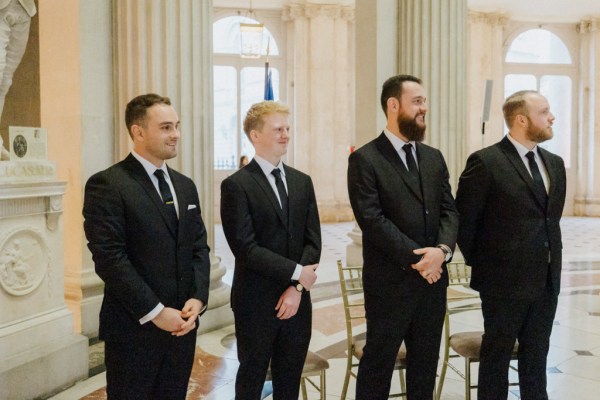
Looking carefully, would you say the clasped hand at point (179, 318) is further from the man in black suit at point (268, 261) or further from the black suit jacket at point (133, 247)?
the man in black suit at point (268, 261)

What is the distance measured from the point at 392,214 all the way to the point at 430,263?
30 cm

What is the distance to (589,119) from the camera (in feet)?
60.0

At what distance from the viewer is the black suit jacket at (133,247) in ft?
7.94

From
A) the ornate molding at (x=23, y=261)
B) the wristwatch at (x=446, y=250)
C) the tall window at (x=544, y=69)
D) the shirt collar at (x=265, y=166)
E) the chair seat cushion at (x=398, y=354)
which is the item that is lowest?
the chair seat cushion at (x=398, y=354)

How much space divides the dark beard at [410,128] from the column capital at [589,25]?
1754 centimetres

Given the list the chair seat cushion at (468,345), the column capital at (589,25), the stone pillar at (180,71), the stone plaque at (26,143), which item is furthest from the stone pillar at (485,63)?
the stone plaque at (26,143)

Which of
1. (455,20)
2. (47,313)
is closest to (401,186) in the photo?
(47,313)

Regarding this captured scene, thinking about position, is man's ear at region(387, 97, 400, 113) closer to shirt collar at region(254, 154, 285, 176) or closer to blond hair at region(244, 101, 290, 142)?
blond hair at region(244, 101, 290, 142)

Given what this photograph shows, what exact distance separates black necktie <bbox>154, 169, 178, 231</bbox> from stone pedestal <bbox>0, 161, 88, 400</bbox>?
156 centimetres

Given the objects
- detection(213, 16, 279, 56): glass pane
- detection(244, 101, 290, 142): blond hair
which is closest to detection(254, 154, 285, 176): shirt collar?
detection(244, 101, 290, 142): blond hair

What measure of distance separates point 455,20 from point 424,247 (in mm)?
5648

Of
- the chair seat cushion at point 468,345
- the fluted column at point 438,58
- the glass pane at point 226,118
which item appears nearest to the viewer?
the chair seat cushion at point 468,345

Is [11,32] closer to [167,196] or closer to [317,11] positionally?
[167,196]

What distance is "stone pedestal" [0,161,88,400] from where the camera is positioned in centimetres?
375
